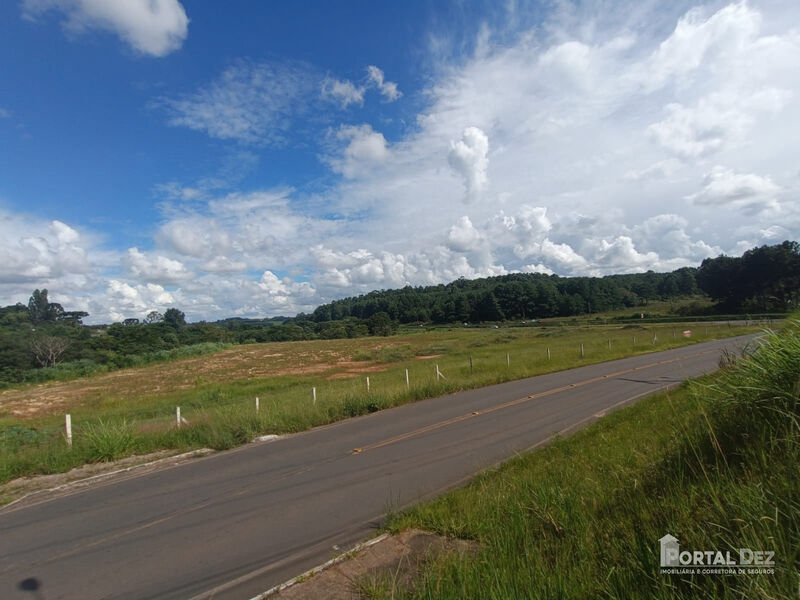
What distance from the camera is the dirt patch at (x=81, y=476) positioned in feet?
27.7

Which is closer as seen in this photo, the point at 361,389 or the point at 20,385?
the point at 361,389

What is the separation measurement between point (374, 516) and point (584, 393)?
36.6 feet

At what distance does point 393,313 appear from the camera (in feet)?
534

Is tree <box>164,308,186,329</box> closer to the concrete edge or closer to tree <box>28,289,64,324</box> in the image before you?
tree <box>28,289,64,324</box>

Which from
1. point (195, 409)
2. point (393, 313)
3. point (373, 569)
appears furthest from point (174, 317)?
point (373, 569)

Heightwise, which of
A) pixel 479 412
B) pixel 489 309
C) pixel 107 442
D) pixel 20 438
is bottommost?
pixel 479 412

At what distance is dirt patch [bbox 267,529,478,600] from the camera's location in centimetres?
384

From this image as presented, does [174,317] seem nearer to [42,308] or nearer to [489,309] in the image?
[42,308]

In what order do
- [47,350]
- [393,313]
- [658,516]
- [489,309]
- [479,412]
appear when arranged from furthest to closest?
[393,313], [489,309], [47,350], [479,412], [658,516]

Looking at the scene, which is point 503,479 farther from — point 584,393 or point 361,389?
point 361,389

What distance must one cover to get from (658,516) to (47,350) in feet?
287

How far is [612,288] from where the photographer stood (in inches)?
5418

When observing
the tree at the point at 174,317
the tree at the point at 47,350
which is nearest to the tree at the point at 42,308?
the tree at the point at 174,317

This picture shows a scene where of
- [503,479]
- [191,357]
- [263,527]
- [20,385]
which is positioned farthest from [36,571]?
Answer: [191,357]
